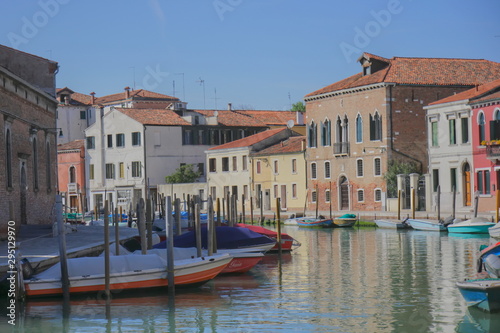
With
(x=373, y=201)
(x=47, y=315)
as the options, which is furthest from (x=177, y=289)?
(x=373, y=201)

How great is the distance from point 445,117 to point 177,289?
26611 millimetres

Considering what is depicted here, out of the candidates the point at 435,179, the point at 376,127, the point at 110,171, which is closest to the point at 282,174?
the point at 376,127

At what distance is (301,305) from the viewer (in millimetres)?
18328

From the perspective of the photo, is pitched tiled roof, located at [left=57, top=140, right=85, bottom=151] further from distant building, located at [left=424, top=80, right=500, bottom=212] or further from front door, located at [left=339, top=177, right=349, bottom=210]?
distant building, located at [left=424, top=80, right=500, bottom=212]

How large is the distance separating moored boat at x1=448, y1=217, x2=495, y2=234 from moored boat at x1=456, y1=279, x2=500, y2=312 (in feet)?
64.1

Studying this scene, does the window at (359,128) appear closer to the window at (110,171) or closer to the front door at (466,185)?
the front door at (466,185)

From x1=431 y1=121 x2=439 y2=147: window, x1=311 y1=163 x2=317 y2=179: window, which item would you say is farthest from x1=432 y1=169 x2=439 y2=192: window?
x1=311 y1=163 x2=317 y2=179: window

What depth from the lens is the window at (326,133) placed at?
52.6 m

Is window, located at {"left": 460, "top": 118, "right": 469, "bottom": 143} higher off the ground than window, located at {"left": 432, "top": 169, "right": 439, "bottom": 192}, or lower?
higher

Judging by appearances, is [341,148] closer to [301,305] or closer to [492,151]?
[492,151]

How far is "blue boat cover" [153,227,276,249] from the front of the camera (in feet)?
79.3

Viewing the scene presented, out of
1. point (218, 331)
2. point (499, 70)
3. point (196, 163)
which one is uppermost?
point (499, 70)

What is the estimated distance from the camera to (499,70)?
51094mm

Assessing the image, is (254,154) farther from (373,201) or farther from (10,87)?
(10,87)
